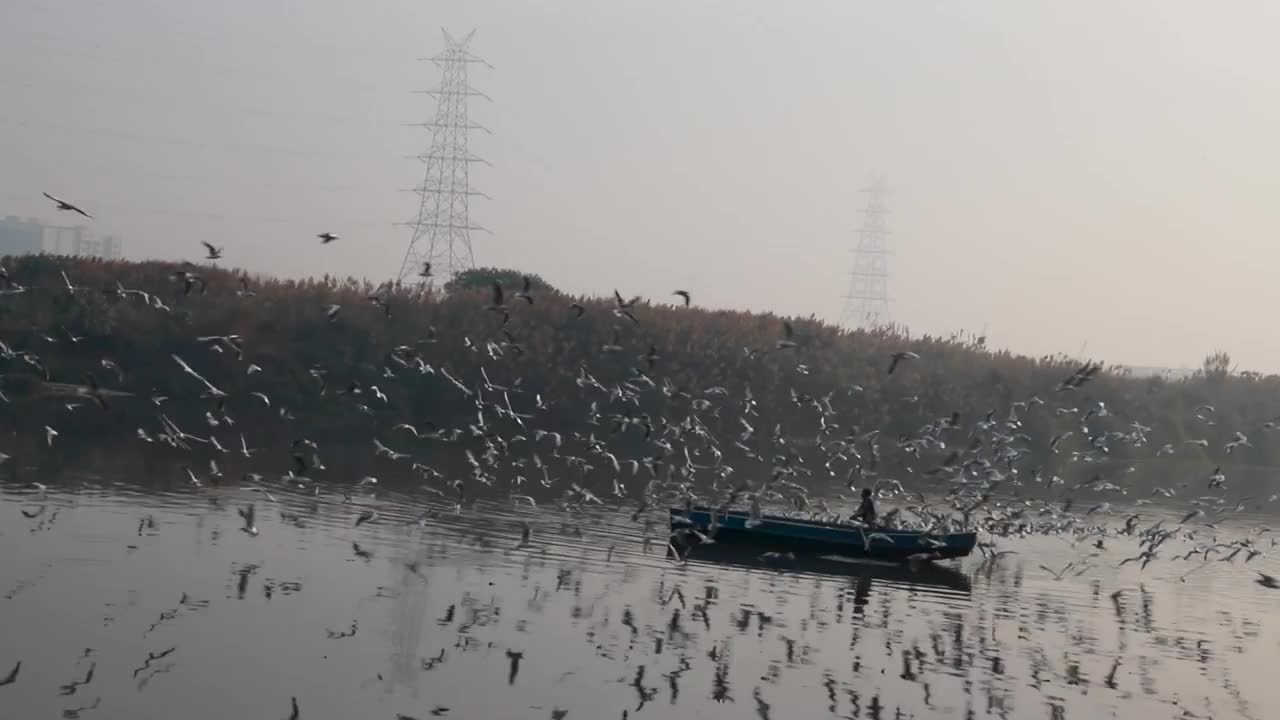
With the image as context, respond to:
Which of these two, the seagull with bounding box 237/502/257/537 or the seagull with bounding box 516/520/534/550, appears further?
the seagull with bounding box 516/520/534/550

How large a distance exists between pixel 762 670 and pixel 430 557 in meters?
9.16

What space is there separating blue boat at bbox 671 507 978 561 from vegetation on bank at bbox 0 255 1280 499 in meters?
17.4

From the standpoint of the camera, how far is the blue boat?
3328 centimetres

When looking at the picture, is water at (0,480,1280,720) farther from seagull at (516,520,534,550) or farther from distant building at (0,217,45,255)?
distant building at (0,217,45,255)

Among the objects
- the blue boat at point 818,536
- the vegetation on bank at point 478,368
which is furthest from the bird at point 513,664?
the vegetation on bank at point 478,368

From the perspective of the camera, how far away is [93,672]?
2020cm

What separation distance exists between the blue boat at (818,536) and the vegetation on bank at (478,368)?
57.2 feet

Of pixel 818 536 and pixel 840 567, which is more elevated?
pixel 818 536

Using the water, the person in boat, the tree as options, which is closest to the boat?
the water

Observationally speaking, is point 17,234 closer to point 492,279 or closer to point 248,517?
point 492,279

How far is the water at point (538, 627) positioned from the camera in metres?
20.7

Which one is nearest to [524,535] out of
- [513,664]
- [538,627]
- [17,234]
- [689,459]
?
[538,627]

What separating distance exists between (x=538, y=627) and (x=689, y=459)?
66.7 ft

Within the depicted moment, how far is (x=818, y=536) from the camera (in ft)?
109
